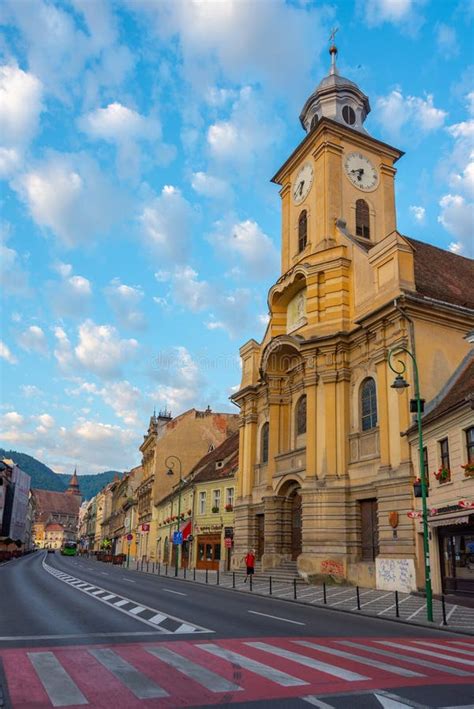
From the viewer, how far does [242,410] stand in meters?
43.6

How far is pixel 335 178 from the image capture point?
123 ft

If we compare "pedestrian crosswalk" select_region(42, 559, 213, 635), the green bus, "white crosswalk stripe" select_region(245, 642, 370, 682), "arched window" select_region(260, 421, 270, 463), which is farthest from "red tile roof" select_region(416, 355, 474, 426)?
the green bus

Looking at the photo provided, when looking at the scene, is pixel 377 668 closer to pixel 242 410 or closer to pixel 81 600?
pixel 81 600

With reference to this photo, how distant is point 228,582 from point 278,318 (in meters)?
16.7

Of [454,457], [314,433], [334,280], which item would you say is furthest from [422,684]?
[334,280]

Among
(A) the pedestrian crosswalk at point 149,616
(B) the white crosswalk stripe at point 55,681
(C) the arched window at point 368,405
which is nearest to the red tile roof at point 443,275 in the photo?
(C) the arched window at point 368,405

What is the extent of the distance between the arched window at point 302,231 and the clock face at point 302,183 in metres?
1.27

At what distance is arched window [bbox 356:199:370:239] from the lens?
124ft

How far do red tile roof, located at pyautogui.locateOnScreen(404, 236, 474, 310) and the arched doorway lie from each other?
43.4 feet

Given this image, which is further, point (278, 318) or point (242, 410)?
point (242, 410)

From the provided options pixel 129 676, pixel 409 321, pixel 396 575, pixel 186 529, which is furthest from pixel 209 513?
pixel 129 676

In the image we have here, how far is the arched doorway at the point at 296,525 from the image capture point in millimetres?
34750

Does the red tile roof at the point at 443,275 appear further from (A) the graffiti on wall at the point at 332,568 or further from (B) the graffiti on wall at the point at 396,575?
(A) the graffiti on wall at the point at 332,568

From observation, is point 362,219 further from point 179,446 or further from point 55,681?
point 179,446
